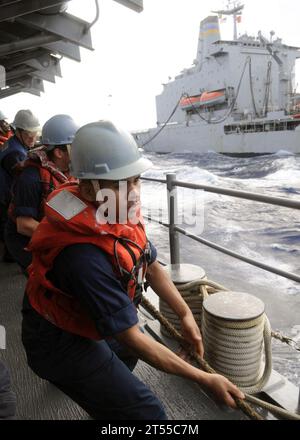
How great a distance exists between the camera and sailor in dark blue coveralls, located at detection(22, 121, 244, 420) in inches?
46.3

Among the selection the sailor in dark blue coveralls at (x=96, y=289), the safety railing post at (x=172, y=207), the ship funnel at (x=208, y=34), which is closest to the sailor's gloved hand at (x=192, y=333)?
the sailor in dark blue coveralls at (x=96, y=289)

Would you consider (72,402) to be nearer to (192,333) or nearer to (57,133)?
(192,333)

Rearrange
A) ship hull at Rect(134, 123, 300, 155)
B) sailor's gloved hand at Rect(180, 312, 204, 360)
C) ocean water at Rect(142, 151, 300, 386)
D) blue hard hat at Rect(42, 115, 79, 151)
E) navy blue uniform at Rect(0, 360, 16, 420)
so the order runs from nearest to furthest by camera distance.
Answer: navy blue uniform at Rect(0, 360, 16, 420) → sailor's gloved hand at Rect(180, 312, 204, 360) → blue hard hat at Rect(42, 115, 79, 151) → ocean water at Rect(142, 151, 300, 386) → ship hull at Rect(134, 123, 300, 155)

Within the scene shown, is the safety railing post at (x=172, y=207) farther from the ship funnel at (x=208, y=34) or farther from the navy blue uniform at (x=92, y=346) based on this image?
the ship funnel at (x=208, y=34)

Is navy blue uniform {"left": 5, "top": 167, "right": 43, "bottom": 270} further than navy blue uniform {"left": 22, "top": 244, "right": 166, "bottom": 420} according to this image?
Yes

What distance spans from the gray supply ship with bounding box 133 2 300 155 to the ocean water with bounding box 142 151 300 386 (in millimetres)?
5688

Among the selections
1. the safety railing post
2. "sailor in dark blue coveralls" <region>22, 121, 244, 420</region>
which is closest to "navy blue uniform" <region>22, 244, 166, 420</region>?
"sailor in dark blue coveralls" <region>22, 121, 244, 420</region>

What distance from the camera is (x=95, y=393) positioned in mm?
1331

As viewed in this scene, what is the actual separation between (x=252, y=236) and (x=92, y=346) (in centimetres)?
1013

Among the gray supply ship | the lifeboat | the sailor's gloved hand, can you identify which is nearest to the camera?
the sailor's gloved hand

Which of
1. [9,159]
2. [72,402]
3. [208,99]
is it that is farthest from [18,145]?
[208,99]

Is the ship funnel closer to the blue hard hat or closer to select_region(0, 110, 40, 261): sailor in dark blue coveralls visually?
select_region(0, 110, 40, 261): sailor in dark blue coveralls

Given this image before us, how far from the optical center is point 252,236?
10.9 meters

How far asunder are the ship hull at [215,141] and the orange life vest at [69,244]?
2796cm
